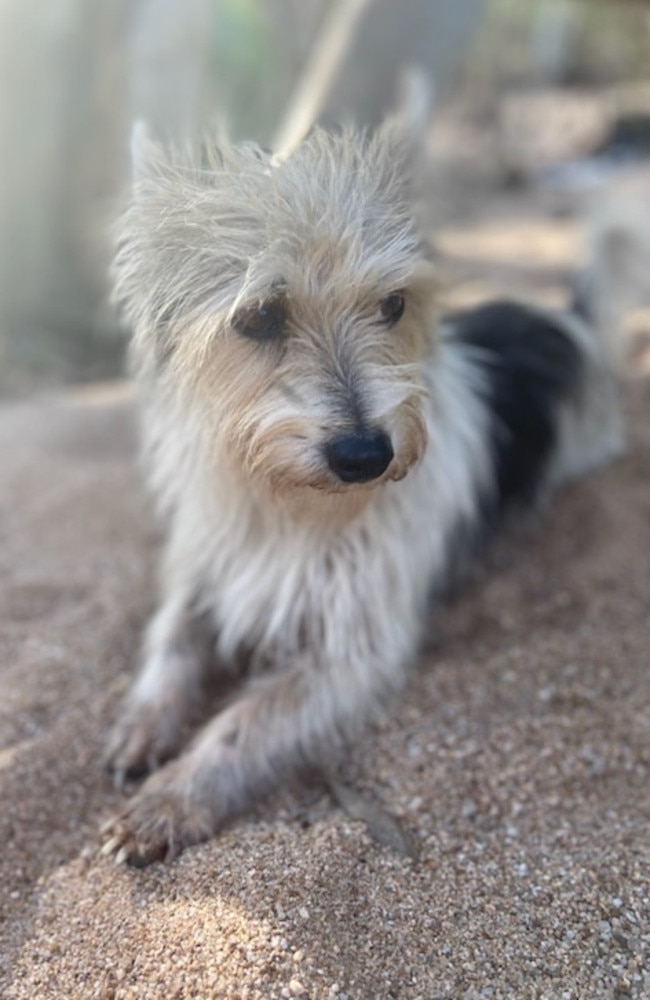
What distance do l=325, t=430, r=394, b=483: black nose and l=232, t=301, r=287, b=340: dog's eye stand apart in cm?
38

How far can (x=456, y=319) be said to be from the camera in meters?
4.22

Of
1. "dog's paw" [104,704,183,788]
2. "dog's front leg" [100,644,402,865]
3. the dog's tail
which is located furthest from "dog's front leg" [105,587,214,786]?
the dog's tail

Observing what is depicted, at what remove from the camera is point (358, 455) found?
2.41 metres

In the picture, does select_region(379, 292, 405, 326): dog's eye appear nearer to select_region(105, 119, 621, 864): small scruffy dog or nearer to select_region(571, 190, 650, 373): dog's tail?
select_region(105, 119, 621, 864): small scruffy dog

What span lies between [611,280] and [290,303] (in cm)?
312

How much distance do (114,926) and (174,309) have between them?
1612mm

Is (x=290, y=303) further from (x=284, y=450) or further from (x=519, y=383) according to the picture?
(x=519, y=383)

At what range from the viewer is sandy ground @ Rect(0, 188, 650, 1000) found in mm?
2121

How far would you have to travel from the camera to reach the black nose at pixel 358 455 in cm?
241

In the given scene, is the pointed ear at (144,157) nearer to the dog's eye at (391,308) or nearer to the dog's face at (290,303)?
the dog's face at (290,303)

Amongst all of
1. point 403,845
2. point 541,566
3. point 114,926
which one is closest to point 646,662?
point 541,566

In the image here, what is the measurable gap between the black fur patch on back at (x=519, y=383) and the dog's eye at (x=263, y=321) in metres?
1.44

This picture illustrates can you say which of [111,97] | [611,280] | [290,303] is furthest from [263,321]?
[111,97]

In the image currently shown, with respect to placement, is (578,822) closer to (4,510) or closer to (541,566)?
(541,566)
